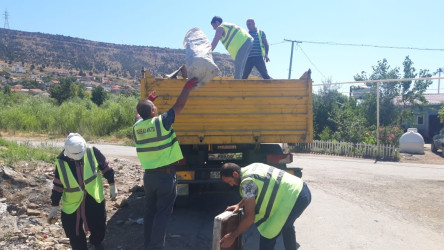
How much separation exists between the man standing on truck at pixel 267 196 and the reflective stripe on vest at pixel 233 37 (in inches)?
149

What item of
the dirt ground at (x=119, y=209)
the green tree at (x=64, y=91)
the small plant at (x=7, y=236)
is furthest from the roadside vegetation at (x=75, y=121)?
the small plant at (x=7, y=236)

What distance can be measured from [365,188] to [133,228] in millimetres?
5480

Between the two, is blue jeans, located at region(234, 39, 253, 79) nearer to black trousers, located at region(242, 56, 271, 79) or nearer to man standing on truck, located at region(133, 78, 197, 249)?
black trousers, located at region(242, 56, 271, 79)

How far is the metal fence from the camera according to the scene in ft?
48.3

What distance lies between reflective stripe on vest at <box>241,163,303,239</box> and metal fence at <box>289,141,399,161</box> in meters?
12.3

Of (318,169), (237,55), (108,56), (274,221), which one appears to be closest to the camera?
(274,221)

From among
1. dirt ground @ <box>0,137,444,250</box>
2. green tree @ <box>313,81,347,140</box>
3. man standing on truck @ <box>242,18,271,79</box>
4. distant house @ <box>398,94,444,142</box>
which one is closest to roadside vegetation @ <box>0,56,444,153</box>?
green tree @ <box>313,81,347,140</box>

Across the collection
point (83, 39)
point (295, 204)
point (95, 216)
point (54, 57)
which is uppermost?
point (83, 39)

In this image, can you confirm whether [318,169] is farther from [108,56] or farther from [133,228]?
[108,56]

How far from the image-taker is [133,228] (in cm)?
549

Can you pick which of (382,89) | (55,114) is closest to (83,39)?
(55,114)

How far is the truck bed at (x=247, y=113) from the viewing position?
5859mm

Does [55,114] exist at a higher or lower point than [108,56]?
lower

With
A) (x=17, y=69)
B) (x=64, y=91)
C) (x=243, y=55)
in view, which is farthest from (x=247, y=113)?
(x=17, y=69)
